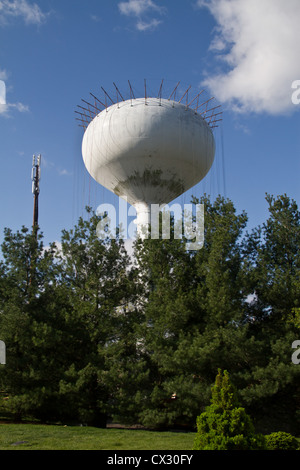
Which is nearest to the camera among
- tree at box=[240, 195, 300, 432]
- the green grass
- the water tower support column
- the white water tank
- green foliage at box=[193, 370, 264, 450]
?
green foliage at box=[193, 370, 264, 450]

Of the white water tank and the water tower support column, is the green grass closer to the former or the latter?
the water tower support column

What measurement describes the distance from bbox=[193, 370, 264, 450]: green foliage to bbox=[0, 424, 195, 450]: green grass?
3011 mm

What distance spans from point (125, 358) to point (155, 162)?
1038 centimetres

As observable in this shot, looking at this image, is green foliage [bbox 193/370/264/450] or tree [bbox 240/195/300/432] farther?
tree [bbox 240/195/300/432]

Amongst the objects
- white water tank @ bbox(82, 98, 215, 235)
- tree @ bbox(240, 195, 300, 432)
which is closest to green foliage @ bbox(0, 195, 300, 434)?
tree @ bbox(240, 195, 300, 432)

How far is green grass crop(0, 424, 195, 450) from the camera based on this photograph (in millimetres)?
10383

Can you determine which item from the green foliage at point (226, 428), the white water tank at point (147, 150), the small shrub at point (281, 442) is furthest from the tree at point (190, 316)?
the green foliage at point (226, 428)

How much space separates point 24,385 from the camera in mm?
17016

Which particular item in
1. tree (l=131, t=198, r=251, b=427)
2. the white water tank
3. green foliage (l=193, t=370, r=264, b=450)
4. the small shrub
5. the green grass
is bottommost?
the green grass

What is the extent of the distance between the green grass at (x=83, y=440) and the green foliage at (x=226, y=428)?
3.01 metres

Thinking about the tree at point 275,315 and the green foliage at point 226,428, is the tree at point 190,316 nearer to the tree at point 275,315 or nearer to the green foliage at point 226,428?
the tree at point 275,315

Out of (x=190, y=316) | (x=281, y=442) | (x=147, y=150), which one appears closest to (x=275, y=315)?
(x=190, y=316)

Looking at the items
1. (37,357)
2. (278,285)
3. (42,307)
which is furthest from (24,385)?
(278,285)
